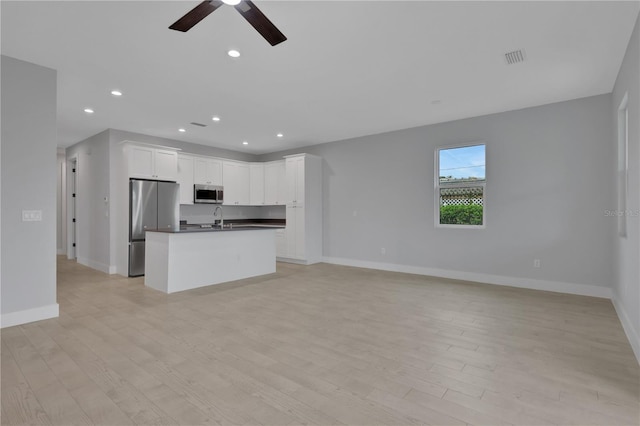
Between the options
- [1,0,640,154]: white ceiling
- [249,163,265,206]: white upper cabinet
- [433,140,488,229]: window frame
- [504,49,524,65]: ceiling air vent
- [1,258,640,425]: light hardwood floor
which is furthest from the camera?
[249,163,265,206]: white upper cabinet

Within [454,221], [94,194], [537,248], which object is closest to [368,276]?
[454,221]

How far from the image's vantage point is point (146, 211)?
6.05m

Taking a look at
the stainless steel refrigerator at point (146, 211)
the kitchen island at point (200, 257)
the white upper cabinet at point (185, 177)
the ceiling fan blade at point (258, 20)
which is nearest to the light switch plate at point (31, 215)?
the kitchen island at point (200, 257)

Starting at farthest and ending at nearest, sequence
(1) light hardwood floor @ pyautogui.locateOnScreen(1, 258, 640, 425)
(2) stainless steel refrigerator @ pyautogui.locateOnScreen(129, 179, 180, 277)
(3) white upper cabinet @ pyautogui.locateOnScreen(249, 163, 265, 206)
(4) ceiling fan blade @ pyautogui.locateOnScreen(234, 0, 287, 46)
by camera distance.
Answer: (3) white upper cabinet @ pyautogui.locateOnScreen(249, 163, 265, 206) → (2) stainless steel refrigerator @ pyautogui.locateOnScreen(129, 179, 180, 277) → (4) ceiling fan blade @ pyautogui.locateOnScreen(234, 0, 287, 46) → (1) light hardwood floor @ pyautogui.locateOnScreen(1, 258, 640, 425)

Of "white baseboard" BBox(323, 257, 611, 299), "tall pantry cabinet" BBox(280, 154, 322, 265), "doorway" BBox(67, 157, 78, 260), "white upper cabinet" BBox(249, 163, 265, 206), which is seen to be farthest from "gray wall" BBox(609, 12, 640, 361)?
"doorway" BBox(67, 157, 78, 260)

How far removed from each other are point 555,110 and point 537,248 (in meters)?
2.06

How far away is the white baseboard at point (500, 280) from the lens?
4.46 meters

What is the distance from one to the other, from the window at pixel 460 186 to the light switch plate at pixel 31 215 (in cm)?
568

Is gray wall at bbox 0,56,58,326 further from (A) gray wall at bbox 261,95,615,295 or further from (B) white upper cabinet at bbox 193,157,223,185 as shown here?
(A) gray wall at bbox 261,95,615,295

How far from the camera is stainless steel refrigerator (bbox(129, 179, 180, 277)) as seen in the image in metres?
5.86

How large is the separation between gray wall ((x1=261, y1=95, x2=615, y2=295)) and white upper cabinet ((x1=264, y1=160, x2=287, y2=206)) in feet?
5.85

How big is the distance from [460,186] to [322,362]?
4300 millimetres

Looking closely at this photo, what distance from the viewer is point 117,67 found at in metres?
3.51

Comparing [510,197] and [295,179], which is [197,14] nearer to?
[510,197]
